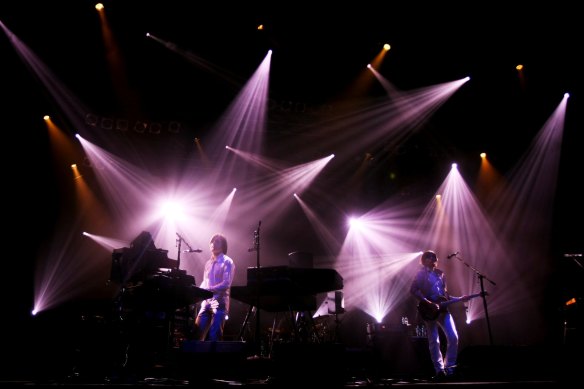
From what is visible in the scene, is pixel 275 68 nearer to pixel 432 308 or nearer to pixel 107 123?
pixel 107 123

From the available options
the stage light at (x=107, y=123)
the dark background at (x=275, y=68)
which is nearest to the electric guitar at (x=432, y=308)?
the dark background at (x=275, y=68)

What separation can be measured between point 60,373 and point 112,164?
6.28 metres

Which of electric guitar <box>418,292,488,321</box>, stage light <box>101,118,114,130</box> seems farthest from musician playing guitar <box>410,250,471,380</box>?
stage light <box>101,118,114,130</box>

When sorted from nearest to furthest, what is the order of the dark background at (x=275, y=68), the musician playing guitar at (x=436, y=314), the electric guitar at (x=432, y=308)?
1. the musician playing guitar at (x=436, y=314)
2. the electric guitar at (x=432, y=308)
3. the dark background at (x=275, y=68)

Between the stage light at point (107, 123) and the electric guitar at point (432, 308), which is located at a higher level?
the stage light at point (107, 123)

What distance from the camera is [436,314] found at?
6.28 metres

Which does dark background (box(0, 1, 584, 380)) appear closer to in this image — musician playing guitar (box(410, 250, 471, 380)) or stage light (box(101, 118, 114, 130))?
stage light (box(101, 118, 114, 130))

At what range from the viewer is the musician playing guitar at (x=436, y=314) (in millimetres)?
6133

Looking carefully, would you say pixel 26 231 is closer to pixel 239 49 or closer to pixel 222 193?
pixel 222 193

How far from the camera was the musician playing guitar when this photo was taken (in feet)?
20.1

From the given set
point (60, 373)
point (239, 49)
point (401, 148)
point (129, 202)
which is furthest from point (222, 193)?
point (60, 373)

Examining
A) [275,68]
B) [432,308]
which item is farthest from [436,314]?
[275,68]

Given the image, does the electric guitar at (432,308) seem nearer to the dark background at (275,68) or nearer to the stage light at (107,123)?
the dark background at (275,68)

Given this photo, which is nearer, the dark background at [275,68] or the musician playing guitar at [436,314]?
the musician playing guitar at [436,314]
